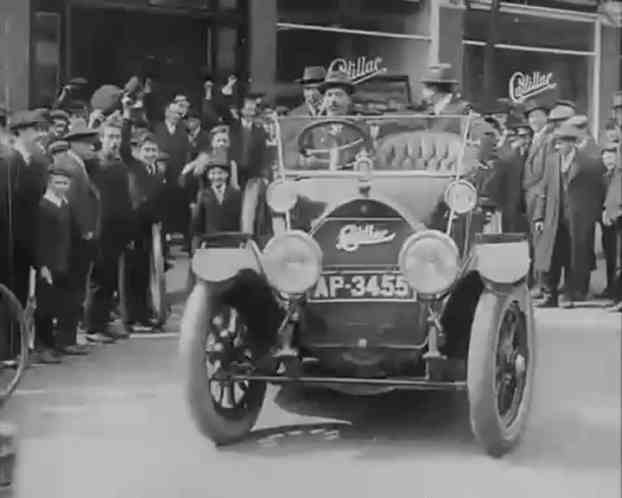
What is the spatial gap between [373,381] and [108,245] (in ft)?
2.04

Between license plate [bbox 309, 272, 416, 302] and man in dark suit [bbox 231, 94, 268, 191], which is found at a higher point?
man in dark suit [bbox 231, 94, 268, 191]

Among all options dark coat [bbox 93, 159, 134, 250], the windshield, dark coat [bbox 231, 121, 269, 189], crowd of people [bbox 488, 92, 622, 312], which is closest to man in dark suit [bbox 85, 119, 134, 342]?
dark coat [bbox 93, 159, 134, 250]

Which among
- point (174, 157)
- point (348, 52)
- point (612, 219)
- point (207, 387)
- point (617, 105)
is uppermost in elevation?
point (348, 52)

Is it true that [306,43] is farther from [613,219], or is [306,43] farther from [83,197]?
[613,219]

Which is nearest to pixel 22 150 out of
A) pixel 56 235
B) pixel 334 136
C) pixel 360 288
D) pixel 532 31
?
pixel 56 235

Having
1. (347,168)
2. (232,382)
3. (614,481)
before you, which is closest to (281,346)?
(232,382)

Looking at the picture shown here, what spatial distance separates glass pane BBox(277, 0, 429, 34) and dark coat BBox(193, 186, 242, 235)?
1.21 ft

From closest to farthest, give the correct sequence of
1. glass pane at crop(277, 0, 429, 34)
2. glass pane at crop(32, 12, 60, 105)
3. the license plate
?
glass pane at crop(32, 12, 60, 105) < glass pane at crop(277, 0, 429, 34) < the license plate

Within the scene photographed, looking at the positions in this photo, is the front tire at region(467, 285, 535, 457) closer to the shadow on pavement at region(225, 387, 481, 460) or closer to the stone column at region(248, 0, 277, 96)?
the shadow on pavement at region(225, 387, 481, 460)

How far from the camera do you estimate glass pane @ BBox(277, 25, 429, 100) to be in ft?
6.31

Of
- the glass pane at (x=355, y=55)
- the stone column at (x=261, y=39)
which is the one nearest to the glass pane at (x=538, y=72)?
the glass pane at (x=355, y=55)

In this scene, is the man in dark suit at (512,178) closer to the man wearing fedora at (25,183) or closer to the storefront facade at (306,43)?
the storefront facade at (306,43)

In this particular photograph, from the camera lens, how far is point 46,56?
6.02 ft

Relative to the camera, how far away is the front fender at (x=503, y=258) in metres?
1.98
